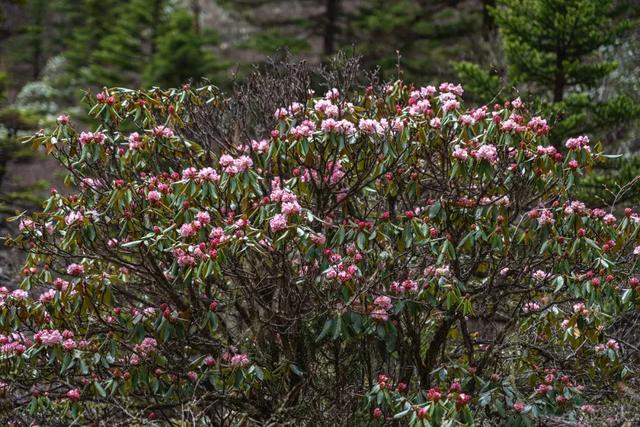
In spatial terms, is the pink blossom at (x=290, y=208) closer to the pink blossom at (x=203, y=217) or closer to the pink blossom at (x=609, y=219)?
the pink blossom at (x=203, y=217)

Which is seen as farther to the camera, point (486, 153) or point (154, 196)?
point (154, 196)

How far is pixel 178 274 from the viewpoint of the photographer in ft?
16.6

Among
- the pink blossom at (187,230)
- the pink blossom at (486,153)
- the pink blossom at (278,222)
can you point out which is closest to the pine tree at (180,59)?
the pink blossom at (187,230)

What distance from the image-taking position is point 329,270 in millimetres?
5051

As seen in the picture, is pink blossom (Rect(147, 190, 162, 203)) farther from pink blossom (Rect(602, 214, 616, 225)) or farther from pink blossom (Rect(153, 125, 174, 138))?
pink blossom (Rect(602, 214, 616, 225))

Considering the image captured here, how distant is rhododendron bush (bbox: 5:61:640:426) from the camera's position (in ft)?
16.6

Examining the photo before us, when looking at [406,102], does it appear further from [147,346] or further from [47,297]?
[47,297]

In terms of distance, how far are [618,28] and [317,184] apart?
638 cm

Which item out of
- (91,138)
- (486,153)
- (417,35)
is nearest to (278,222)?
(486,153)

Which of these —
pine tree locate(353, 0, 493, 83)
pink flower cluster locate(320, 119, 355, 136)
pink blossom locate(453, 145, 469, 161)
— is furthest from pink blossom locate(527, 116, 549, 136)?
pine tree locate(353, 0, 493, 83)

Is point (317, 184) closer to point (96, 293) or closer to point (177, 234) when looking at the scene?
point (177, 234)

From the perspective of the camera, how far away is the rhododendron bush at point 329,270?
5.05 metres

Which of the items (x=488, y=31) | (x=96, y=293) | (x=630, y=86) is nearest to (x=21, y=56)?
(x=488, y=31)

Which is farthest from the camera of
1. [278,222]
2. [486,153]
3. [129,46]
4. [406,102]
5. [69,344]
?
[129,46]
